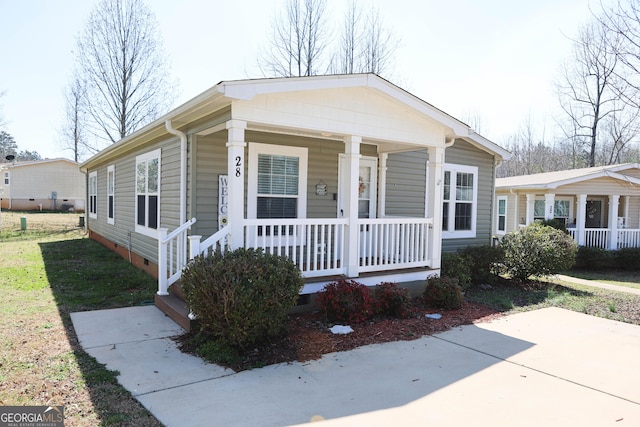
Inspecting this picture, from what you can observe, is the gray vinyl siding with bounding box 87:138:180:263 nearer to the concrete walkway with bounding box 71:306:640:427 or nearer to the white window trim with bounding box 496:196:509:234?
the concrete walkway with bounding box 71:306:640:427

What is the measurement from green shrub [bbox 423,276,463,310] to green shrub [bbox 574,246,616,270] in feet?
29.1

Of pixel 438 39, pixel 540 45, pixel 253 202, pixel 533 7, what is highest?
pixel 438 39

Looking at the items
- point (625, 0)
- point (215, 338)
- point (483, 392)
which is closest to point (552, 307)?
point (483, 392)

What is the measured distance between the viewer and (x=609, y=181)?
1494 cm

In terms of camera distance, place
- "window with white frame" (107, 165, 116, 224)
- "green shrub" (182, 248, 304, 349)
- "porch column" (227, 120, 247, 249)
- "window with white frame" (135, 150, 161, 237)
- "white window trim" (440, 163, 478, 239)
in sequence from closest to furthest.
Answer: "green shrub" (182, 248, 304, 349) → "porch column" (227, 120, 247, 249) → "window with white frame" (135, 150, 161, 237) → "white window trim" (440, 163, 478, 239) → "window with white frame" (107, 165, 116, 224)

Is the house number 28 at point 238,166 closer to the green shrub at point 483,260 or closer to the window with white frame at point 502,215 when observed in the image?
the green shrub at point 483,260

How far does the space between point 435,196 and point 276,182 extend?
2818mm

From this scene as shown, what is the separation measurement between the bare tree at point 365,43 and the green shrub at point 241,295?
16.7 meters

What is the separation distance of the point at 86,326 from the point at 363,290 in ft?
12.3

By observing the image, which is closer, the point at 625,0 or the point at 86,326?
the point at 86,326

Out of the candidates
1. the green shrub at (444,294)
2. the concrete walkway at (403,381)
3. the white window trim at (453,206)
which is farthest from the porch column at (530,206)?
the concrete walkway at (403,381)

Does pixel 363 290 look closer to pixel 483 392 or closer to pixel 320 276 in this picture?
pixel 320 276

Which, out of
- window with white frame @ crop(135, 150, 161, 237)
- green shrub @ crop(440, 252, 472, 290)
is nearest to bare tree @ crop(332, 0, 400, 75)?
window with white frame @ crop(135, 150, 161, 237)
